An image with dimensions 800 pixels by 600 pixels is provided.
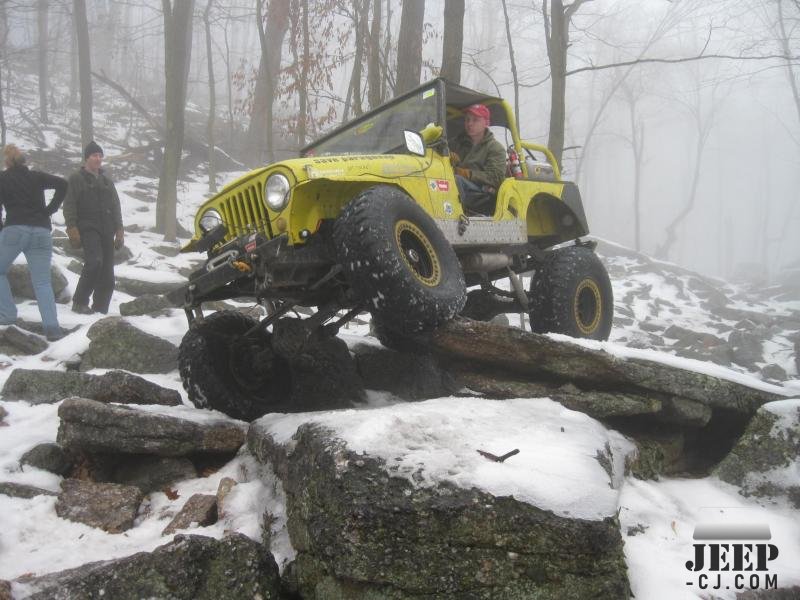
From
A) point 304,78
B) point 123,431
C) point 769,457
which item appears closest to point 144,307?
point 123,431

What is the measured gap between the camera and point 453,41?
826 centimetres

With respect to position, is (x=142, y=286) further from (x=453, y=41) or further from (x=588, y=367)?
(x=588, y=367)

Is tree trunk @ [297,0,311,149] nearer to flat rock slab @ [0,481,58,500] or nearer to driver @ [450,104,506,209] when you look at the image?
driver @ [450,104,506,209]

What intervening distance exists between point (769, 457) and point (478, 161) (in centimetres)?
304

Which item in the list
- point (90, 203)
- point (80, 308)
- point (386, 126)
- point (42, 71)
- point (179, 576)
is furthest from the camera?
point (42, 71)

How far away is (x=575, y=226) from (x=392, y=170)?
267 centimetres

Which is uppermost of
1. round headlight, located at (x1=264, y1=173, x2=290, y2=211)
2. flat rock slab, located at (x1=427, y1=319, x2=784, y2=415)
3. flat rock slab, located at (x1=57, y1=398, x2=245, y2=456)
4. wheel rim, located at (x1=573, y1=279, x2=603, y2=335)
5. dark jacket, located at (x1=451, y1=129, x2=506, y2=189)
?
dark jacket, located at (x1=451, y1=129, x2=506, y2=189)

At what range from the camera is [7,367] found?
494 cm

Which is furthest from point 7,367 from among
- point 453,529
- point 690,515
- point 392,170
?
point 690,515

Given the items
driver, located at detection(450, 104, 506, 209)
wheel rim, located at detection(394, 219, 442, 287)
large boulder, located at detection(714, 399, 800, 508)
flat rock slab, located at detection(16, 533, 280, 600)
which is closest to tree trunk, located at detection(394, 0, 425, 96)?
driver, located at detection(450, 104, 506, 209)

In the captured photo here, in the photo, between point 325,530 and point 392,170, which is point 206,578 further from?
point 392,170

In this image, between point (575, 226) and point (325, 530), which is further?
point (575, 226)

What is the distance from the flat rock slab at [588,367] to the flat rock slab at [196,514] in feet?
6.00

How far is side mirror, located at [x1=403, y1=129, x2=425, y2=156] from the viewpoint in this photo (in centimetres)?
392
